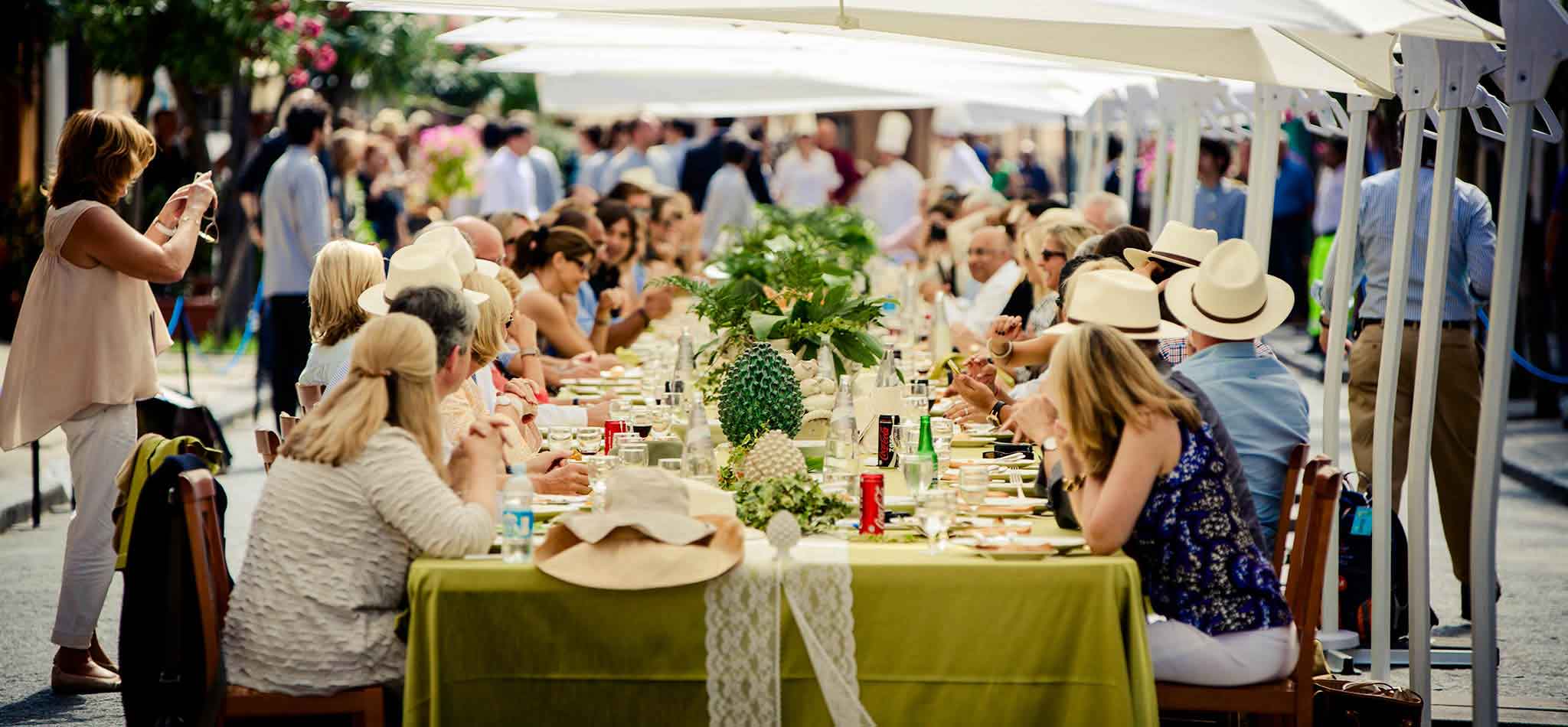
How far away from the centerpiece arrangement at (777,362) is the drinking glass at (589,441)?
1.21 ft

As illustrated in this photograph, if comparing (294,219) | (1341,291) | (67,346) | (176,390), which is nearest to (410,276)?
(67,346)

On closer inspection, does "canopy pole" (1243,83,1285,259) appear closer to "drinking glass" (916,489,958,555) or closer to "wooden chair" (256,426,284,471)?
"drinking glass" (916,489,958,555)

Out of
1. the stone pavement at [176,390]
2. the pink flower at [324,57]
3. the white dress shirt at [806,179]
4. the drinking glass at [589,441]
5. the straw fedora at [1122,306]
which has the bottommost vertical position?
the stone pavement at [176,390]

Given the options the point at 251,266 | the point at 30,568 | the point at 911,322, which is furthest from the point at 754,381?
the point at 251,266

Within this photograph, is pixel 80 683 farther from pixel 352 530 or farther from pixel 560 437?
pixel 352 530

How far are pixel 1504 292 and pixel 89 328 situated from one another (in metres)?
4.22

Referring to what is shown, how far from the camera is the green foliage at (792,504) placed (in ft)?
13.8

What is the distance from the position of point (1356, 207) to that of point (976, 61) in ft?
7.72

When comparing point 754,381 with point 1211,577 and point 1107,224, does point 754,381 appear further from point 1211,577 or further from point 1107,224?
point 1107,224

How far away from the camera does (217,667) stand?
3.96 metres

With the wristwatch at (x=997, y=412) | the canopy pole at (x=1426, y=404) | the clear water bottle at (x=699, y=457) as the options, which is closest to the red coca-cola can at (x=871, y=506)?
the clear water bottle at (x=699, y=457)

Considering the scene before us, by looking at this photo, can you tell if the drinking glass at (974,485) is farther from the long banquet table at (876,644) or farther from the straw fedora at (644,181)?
the straw fedora at (644,181)

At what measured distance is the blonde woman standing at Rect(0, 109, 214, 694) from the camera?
577 centimetres

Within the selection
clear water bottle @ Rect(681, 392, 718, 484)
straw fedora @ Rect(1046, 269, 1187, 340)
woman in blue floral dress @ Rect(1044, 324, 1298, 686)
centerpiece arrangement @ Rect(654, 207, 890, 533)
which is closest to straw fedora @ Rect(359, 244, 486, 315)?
clear water bottle @ Rect(681, 392, 718, 484)
